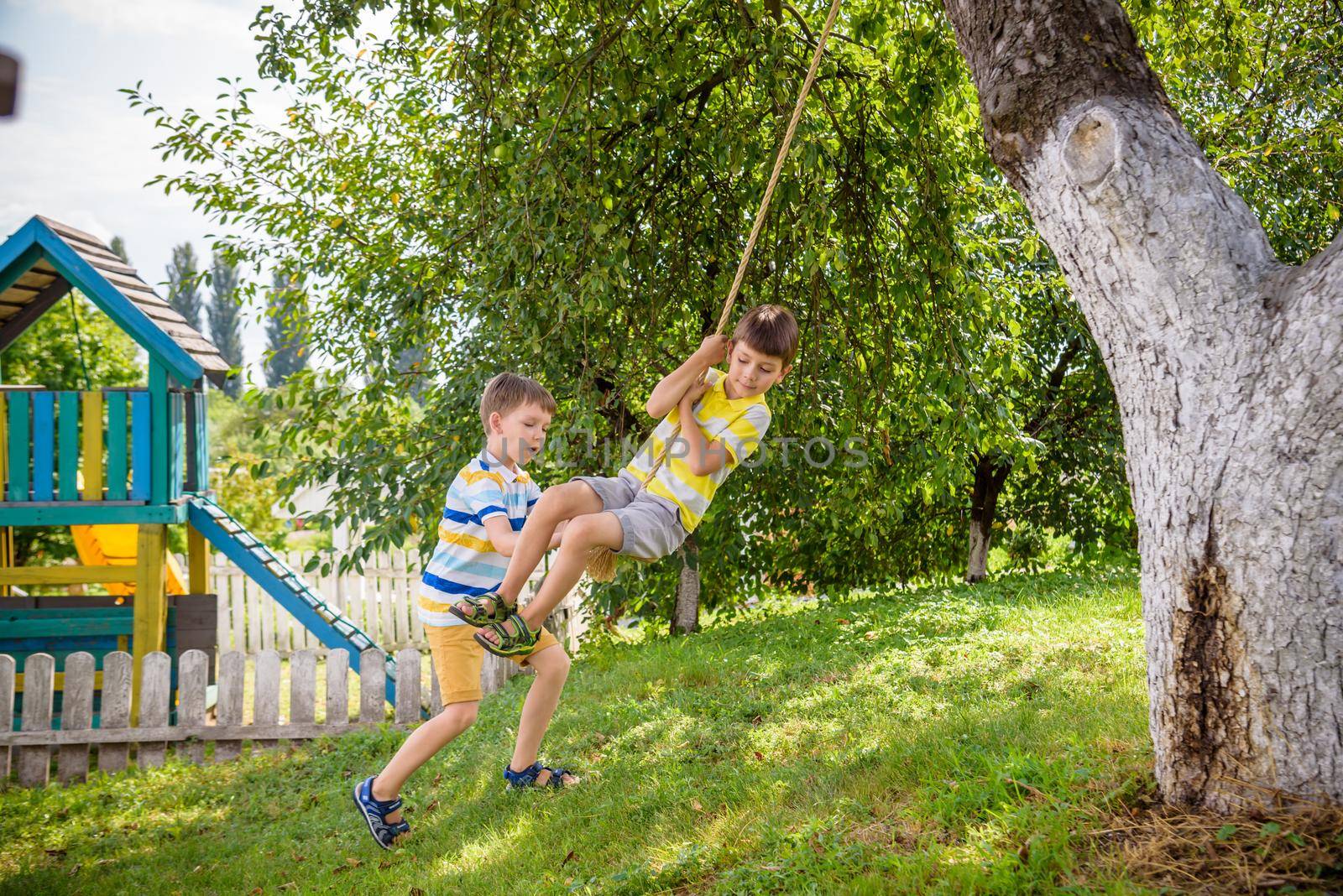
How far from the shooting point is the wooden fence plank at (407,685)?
21.4 ft

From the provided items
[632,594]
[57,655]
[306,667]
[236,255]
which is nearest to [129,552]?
[57,655]

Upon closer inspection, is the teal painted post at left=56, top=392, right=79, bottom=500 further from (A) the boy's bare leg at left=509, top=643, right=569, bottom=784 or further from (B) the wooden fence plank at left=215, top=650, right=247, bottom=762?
(A) the boy's bare leg at left=509, top=643, right=569, bottom=784

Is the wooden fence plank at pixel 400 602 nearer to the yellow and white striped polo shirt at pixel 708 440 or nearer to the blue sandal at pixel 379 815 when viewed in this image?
the blue sandal at pixel 379 815

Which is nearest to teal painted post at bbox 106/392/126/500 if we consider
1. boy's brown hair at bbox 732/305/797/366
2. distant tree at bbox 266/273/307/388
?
distant tree at bbox 266/273/307/388

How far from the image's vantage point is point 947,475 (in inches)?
288

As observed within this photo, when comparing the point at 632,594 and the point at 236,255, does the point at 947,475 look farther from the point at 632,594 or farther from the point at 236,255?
the point at 236,255

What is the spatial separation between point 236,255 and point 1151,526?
8043 mm

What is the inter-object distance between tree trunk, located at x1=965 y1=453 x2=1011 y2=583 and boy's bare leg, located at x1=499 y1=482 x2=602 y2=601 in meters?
6.47

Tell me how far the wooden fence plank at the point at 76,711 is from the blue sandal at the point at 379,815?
373cm

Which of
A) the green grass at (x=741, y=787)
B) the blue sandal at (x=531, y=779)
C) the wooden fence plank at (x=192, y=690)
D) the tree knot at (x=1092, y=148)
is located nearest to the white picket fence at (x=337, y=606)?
the wooden fence plank at (x=192, y=690)

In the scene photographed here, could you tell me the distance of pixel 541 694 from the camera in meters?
4.08

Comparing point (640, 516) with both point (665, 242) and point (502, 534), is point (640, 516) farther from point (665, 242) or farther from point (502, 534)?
point (665, 242)

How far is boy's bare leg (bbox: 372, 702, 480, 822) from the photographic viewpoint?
3896 millimetres

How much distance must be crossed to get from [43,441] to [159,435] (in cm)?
85
